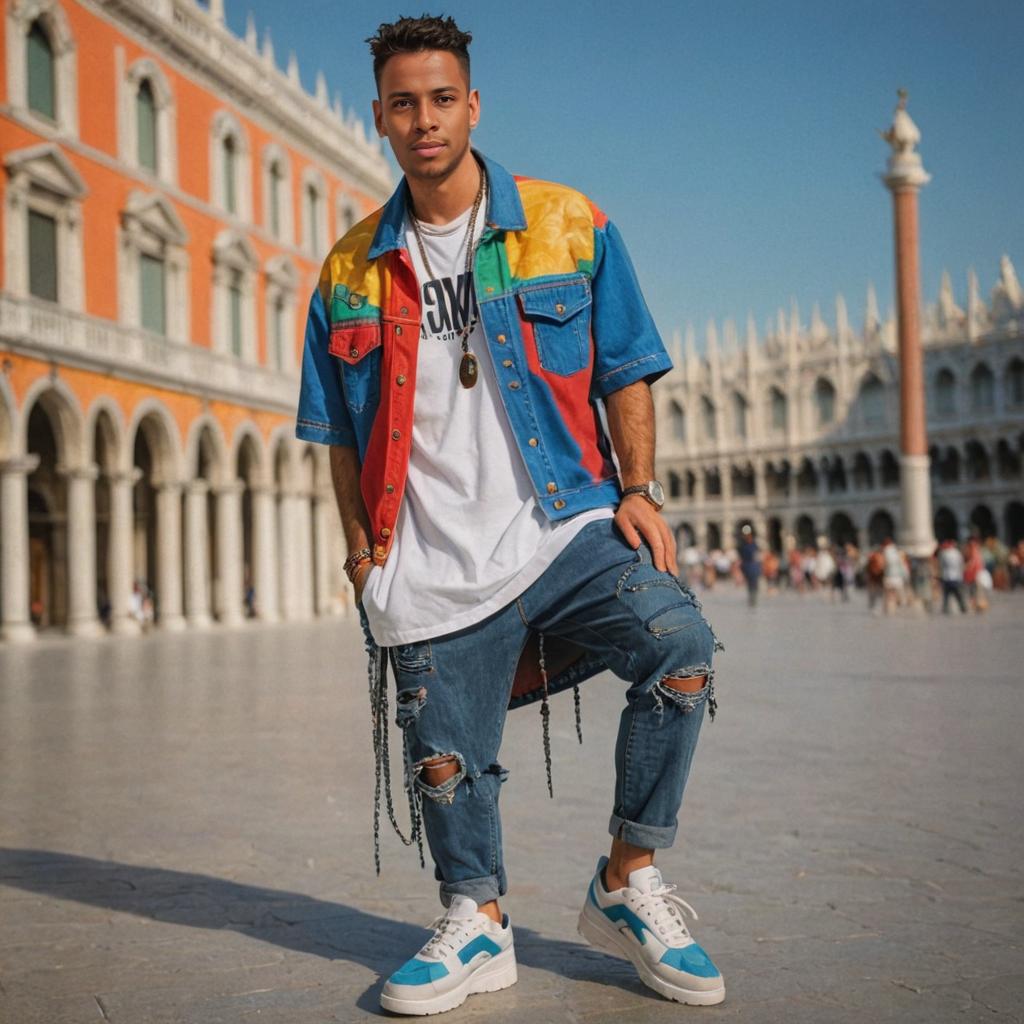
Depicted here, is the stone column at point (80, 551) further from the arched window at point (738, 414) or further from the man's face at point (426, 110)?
the arched window at point (738, 414)

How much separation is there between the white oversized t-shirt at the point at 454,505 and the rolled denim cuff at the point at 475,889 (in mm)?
547

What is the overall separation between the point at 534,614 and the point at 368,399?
63 cm

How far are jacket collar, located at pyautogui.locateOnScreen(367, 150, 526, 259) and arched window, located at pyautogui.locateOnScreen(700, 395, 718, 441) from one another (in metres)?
63.5

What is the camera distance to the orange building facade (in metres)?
21.3

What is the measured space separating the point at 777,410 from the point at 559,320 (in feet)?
205

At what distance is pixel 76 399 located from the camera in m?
21.8

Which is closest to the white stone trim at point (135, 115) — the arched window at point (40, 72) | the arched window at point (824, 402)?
the arched window at point (40, 72)

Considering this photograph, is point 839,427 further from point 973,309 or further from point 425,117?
point 425,117

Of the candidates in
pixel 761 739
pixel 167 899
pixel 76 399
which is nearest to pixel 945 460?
pixel 76 399

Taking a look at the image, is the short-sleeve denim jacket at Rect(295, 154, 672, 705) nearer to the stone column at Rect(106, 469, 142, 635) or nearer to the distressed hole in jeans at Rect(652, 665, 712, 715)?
the distressed hole in jeans at Rect(652, 665, 712, 715)

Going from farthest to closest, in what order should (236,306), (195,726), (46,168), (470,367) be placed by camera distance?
1. (236,306)
2. (46,168)
3. (195,726)
4. (470,367)

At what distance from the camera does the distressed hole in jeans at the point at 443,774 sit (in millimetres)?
2877

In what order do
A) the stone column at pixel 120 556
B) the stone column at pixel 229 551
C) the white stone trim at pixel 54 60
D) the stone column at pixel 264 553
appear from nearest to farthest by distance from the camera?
the white stone trim at pixel 54 60
the stone column at pixel 120 556
the stone column at pixel 229 551
the stone column at pixel 264 553

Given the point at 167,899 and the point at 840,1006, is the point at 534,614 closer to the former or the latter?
the point at 840,1006
